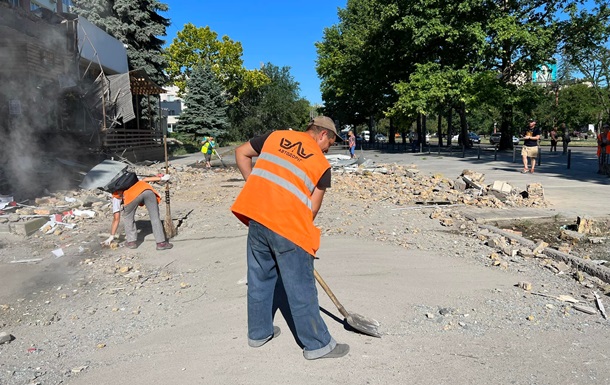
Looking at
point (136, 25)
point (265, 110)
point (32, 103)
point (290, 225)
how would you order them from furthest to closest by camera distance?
point (265, 110) < point (136, 25) < point (32, 103) < point (290, 225)

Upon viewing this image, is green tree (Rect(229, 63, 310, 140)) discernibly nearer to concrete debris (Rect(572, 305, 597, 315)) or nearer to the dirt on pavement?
the dirt on pavement

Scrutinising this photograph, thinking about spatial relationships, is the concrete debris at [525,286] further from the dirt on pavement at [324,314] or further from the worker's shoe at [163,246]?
the worker's shoe at [163,246]

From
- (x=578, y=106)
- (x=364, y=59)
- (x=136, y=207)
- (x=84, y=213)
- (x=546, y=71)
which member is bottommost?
(x=84, y=213)

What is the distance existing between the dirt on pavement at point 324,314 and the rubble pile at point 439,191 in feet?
9.46

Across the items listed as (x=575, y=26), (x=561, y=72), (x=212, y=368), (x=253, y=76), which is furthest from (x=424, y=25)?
(x=253, y=76)

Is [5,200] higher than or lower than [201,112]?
lower

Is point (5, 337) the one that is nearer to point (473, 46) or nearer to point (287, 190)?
point (287, 190)

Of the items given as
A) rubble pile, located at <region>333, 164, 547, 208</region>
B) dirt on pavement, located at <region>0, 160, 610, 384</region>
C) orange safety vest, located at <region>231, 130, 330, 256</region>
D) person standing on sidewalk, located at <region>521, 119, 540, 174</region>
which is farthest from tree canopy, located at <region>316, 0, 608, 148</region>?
orange safety vest, located at <region>231, 130, 330, 256</region>

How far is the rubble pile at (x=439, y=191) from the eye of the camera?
10062 millimetres

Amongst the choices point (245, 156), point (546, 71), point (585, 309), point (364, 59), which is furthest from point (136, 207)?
point (364, 59)

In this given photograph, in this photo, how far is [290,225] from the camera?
10.1 feet

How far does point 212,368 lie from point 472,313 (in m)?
2.27

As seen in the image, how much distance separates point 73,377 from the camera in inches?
127

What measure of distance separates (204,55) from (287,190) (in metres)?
51.1
